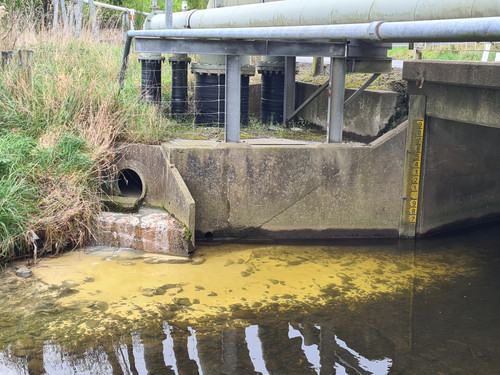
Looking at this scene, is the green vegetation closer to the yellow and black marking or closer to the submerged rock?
the yellow and black marking

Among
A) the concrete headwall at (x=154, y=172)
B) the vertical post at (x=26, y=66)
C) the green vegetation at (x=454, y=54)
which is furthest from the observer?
the green vegetation at (x=454, y=54)

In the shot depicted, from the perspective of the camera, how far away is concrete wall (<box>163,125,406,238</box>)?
9.49 meters

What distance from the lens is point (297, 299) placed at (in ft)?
24.7

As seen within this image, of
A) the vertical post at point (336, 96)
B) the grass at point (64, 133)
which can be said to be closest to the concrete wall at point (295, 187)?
the vertical post at point (336, 96)

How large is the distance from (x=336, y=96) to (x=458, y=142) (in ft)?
7.26

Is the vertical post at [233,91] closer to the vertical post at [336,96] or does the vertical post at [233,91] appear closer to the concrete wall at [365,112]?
the vertical post at [336,96]

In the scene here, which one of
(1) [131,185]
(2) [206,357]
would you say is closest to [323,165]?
(1) [131,185]

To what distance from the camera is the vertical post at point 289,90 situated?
11.9 m

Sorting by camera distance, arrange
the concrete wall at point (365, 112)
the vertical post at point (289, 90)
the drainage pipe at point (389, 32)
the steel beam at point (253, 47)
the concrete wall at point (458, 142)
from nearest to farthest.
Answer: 1. the drainage pipe at point (389, 32)
2. the concrete wall at point (458, 142)
3. the steel beam at point (253, 47)
4. the concrete wall at point (365, 112)
5. the vertical post at point (289, 90)

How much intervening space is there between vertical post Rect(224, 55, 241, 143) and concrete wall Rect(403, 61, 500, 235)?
2.65 metres

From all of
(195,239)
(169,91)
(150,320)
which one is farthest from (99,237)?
(169,91)

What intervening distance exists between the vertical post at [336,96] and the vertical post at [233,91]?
4.70 feet

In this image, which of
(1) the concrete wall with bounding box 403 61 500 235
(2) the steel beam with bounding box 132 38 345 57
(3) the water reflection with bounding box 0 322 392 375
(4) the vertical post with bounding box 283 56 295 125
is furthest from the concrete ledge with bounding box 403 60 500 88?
(3) the water reflection with bounding box 0 322 392 375

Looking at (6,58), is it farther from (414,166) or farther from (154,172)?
(414,166)
